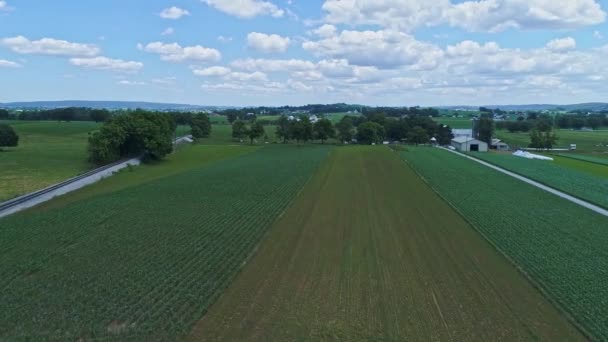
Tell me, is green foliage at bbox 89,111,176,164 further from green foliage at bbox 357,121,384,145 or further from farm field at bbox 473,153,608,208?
green foliage at bbox 357,121,384,145

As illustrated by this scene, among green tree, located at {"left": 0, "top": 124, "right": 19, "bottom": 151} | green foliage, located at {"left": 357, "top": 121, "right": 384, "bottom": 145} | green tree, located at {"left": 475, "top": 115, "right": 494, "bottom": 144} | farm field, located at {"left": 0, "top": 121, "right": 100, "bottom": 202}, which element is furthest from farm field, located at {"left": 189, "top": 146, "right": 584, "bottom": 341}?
green tree, located at {"left": 475, "top": 115, "right": 494, "bottom": 144}

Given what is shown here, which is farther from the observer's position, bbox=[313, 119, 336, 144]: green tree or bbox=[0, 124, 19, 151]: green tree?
bbox=[313, 119, 336, 144]: green tree

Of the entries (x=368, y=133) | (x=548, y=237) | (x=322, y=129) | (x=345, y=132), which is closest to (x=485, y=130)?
(x=368, y=133)

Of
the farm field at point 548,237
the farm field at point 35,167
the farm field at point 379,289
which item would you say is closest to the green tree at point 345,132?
the farm field at point 35,167

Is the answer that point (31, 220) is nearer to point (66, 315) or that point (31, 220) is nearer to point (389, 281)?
point (66, 315)

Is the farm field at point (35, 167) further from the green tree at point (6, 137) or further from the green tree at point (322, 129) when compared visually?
the green tree at point (322, 129)

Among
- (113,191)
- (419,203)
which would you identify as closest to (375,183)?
(419,203)
